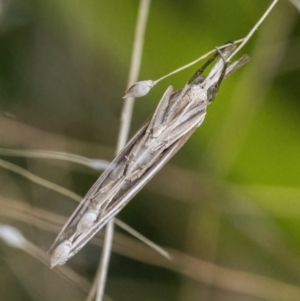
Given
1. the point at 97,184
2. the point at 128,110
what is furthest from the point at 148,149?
the point at 128,110

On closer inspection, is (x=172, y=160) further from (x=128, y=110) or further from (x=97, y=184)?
(x=97, y=184)

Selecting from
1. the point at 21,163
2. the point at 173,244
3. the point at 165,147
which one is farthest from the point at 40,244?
the point at 165,147

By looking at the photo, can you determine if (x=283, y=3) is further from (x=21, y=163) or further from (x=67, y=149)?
(x=21, y=163)

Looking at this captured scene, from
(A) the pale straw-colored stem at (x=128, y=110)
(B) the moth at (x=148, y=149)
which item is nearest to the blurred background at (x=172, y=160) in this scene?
(A) the pale straw-colored stem at (x=128, y=110)

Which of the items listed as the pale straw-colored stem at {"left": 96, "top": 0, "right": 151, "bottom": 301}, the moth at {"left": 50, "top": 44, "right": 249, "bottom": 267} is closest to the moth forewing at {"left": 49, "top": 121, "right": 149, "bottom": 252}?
the moth at {"left": 50, "top": 44, "right": 249, "bottom": 267}

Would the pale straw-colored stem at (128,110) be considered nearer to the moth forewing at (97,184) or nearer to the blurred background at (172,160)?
the blurred background at (172,160)
